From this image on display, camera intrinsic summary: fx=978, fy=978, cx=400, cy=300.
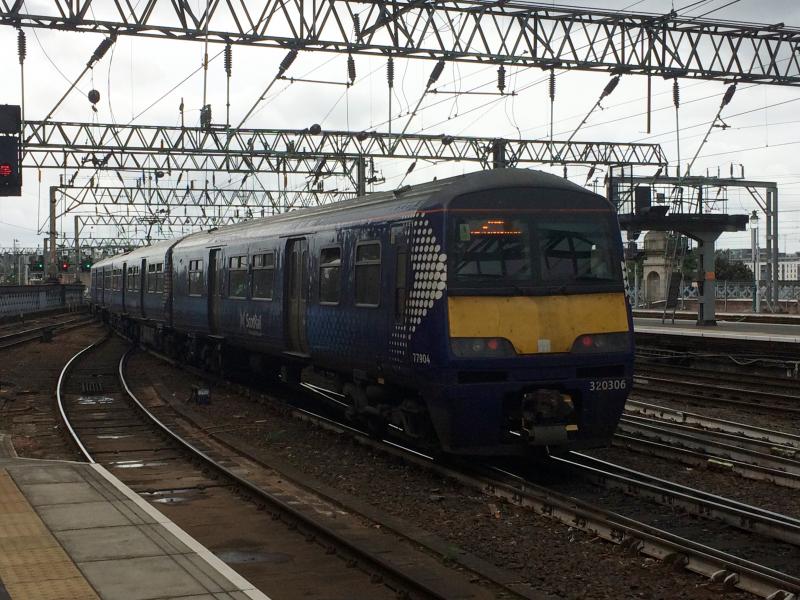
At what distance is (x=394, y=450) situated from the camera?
11.8 meters

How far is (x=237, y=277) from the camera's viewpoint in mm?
18422

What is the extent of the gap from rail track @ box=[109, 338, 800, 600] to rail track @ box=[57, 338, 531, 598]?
1.40m

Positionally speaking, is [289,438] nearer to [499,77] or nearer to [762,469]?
[762,469]

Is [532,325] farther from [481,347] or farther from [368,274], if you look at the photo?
[368,274]

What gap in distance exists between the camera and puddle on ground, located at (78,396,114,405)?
1848 centimetres

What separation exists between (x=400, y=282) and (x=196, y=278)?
11801 mm

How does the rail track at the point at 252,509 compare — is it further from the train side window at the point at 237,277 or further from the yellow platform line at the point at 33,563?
the train side window at the point at 237,277

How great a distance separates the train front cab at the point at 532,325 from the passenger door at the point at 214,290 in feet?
34.4

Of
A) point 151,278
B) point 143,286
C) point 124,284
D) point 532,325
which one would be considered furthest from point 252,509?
point 124,284

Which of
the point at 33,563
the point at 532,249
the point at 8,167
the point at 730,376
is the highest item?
the point at 8,167

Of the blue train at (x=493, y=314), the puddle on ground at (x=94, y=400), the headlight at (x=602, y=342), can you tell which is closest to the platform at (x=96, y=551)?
the blue train at (x=493, y=314)

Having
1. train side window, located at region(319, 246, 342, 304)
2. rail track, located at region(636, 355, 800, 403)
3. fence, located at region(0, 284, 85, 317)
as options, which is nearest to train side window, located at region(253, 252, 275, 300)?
train side window, located at region(319, 246, 342, 304)

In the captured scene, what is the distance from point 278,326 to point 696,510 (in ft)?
27.9

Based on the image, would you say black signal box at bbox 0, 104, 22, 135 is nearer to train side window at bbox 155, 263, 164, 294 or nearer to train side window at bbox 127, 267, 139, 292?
train side window at bbox 155, 263, 164, 294
